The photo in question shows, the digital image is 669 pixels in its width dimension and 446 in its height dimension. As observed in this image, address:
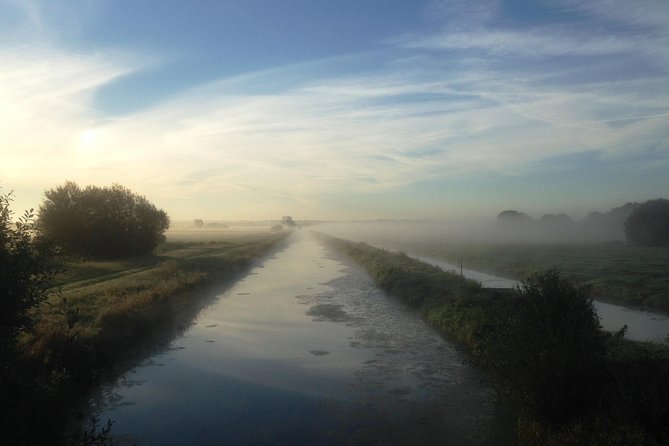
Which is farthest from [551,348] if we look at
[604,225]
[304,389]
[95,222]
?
[604,225]

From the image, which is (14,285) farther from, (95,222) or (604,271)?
(604,271)

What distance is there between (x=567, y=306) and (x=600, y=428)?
182 inches

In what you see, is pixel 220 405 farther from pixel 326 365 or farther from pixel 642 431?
pixel 642 431

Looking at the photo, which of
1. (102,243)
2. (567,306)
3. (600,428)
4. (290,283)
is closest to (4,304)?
(600,428)

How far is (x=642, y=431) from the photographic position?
702 centimetres

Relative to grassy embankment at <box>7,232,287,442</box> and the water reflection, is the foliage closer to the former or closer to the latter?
grassy embankment at <box>7,232,287,442</box>

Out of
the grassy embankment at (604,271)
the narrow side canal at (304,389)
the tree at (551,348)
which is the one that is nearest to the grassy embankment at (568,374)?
the tree at (551,348)

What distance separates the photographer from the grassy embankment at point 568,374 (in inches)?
295

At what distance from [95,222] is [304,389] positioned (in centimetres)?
3756

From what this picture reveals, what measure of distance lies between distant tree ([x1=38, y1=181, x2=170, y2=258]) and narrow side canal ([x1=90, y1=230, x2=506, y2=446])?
26367mm

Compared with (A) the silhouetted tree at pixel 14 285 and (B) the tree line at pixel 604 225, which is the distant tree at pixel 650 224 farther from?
(A) the silhouetted tree at pixel 14 285

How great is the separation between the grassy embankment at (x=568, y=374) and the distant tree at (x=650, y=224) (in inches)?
2458

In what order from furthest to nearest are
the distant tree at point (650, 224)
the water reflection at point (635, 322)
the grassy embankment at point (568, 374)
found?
the distant tree at point (650, 224) < the water reflection at point (635, 322) < the grassy embankment at point (568, 374)

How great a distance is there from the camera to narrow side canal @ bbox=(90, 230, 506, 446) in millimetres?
9742
